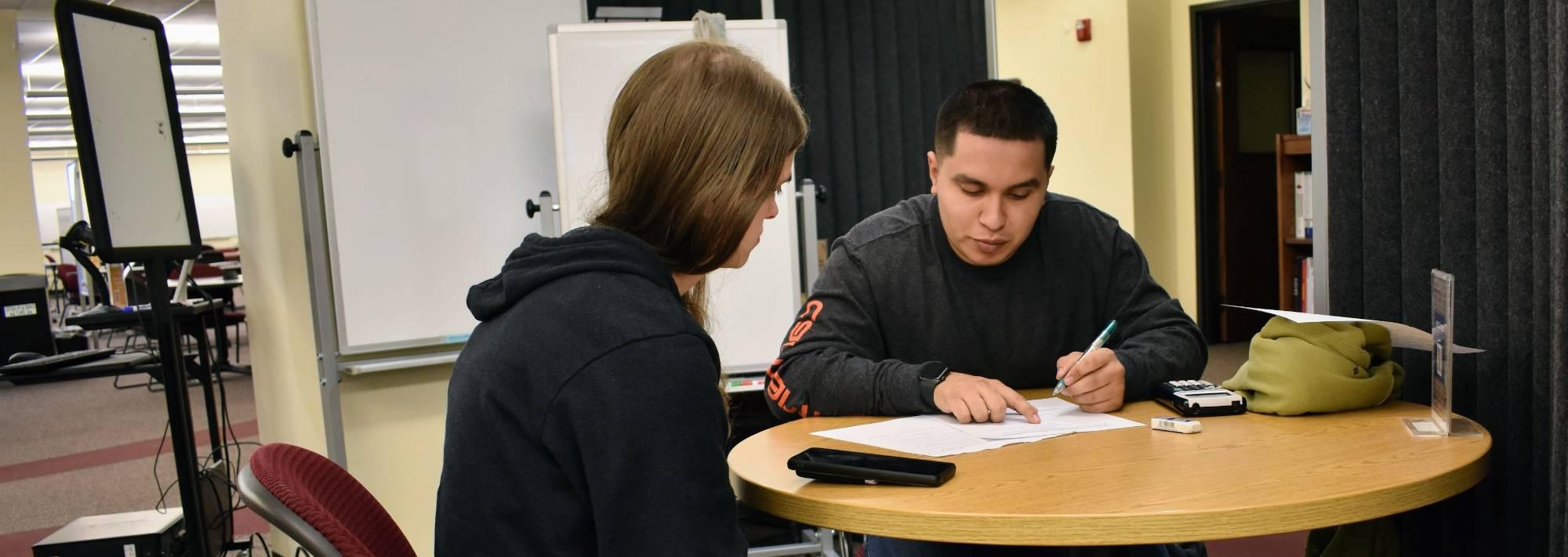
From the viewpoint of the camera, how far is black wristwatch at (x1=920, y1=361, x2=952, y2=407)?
1.53m

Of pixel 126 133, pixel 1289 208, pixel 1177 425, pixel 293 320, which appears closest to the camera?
pixel 1177 425

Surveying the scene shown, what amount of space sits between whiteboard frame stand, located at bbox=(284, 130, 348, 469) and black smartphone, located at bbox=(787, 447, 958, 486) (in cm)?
216

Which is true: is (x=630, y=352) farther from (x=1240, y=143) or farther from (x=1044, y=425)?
(x=1240, y=143)

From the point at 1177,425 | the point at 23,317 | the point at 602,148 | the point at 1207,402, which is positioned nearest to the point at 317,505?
the point at 1177,425

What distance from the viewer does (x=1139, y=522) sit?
103 cm

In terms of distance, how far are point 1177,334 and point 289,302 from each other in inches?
103

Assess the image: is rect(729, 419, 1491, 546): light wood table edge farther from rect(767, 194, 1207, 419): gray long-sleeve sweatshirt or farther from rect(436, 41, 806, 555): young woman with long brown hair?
rect(767, 194, 1207, 419): gray long-sleeve sweatshirt

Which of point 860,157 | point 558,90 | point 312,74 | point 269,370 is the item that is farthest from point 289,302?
point 860,157

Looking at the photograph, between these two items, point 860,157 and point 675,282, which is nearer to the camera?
point 675,282

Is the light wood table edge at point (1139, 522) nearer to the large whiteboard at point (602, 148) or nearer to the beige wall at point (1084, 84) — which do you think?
the large whiteboard at point (602, 148)

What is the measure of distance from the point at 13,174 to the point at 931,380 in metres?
9.16

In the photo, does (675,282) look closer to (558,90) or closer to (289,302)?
(558,90)

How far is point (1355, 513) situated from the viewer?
1068 millimetres

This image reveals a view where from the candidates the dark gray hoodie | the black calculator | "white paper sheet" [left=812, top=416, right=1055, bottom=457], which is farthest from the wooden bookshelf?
the dark gray hoodie
